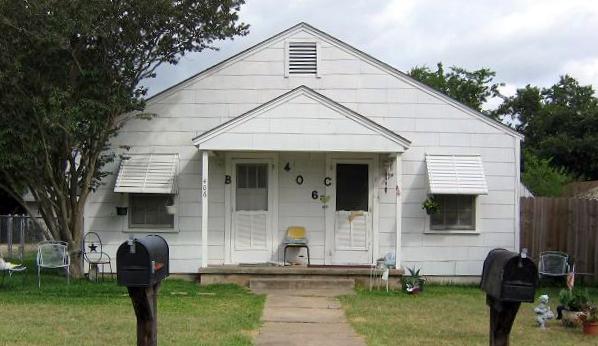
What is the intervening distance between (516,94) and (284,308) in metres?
37.6

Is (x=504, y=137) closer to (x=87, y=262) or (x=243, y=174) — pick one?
(x=243, y=174)

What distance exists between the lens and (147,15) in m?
12.5

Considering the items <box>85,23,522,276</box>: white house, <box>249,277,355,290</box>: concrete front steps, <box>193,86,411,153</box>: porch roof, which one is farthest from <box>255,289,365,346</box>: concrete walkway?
<box>193,86,411,153</box>: porch roof

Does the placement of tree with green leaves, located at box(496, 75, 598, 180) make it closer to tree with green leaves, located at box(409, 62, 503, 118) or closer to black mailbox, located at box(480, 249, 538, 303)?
tree with green leaves, located at box(409, 62, 503, 118)

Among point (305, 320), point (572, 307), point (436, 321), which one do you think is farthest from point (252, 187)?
point (572, 307)

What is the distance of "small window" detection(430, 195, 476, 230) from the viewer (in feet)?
46.8

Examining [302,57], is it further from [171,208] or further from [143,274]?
[143,274]

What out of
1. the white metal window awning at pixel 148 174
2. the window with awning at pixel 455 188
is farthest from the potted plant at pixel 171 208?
the window with awning at pixel 455 188

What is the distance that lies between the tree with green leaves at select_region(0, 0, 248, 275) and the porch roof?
5.36 feet

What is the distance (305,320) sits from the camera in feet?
32.3

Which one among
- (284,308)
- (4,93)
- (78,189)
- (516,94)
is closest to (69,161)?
(78,189)

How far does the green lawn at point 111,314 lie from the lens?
822 centimetres

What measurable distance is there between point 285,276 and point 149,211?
120 inches

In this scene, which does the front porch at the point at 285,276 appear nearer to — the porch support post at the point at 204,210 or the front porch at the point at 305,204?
the porch support post at the point at 204,210
